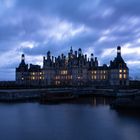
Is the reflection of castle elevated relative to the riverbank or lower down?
elevated

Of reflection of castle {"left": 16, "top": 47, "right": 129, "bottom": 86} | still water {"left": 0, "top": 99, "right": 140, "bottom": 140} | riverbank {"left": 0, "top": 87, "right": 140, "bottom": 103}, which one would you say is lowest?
still water {"left": 0, "top": 99, "right": 140, "bottom": 140}

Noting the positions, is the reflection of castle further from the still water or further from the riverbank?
the still water

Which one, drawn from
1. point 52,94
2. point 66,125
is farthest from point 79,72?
point 66,125

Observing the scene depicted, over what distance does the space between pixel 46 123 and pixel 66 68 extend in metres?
81.9

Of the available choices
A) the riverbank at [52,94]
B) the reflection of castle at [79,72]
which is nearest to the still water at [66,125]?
the riverbank at [52,94]

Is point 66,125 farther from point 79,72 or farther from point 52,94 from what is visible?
point 79,72

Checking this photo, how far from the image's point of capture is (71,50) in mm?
130125

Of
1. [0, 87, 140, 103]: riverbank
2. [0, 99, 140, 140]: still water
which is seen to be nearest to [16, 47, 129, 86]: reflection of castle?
[0, 87, 140, 103]: riverbank

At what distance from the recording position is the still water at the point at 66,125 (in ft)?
126

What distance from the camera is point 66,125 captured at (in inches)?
1800

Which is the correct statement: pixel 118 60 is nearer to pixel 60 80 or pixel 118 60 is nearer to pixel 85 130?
pixel 60 80

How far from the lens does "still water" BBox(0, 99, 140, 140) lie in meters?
38.5

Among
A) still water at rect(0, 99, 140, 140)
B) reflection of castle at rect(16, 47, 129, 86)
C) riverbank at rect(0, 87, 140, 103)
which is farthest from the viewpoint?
reflection of castle at rect(16, 47, 129, 86)

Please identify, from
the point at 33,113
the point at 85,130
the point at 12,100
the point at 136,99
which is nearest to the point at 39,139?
the point at 85,130
